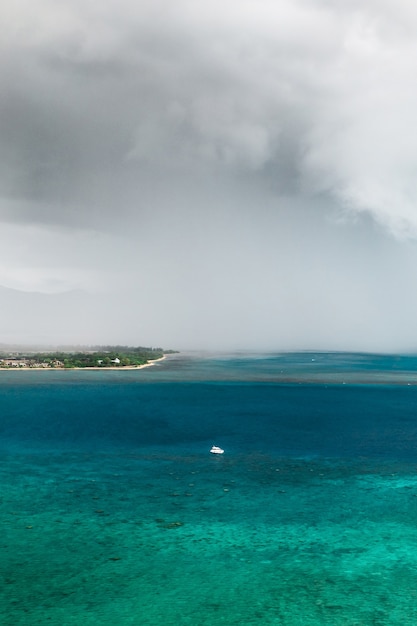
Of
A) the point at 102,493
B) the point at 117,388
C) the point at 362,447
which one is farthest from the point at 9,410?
the point at 362,447

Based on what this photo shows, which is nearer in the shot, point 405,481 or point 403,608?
point 403,608

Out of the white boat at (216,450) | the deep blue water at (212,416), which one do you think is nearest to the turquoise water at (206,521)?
the deep blue water at (212,416)

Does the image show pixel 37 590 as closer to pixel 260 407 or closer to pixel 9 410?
pixel 9 410

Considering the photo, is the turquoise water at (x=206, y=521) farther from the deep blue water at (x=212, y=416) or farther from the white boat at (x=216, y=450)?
the white boat at (x=216, y=450)

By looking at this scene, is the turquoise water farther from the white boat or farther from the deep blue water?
the white boat

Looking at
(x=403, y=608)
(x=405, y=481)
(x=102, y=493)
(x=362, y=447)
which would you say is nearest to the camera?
(x=403, y=608)

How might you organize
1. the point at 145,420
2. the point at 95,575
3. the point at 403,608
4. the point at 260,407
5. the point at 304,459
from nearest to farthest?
the point at 403,608
the point at 95,575
the point at 304,459
the point at 145,420
the point at 260,407

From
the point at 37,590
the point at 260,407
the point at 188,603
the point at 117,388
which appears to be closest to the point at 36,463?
the point at 37,590

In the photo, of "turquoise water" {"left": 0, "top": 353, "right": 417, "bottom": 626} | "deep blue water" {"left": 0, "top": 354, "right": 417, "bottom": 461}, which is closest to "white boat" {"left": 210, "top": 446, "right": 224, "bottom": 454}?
"turquoise water" {"left": 0, "top": 353, "right": 417, "bottom": 626}

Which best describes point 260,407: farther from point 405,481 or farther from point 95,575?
point 95,575
